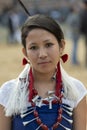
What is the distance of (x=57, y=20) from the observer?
2925 cm

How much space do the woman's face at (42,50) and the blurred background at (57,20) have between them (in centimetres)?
112

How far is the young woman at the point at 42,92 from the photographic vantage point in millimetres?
2840

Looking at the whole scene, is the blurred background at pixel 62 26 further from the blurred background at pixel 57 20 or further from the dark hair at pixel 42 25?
the dark hair at pixel 42 25

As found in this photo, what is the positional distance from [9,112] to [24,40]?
40cm

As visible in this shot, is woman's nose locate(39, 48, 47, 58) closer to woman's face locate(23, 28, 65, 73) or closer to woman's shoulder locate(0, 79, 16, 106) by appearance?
woman's face locate(23, 28, 65, 73)

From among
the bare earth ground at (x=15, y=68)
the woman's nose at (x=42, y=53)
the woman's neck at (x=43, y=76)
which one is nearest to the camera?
the woman's nose at (x=42, y=53)

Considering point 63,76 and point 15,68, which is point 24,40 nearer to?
point 63,76

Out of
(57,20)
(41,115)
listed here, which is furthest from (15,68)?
(57,20)

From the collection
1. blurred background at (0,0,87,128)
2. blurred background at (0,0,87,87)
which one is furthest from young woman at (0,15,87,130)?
blurred background at (0,0,87,87)

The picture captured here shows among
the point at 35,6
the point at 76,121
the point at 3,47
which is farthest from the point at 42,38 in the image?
the point at 35,6

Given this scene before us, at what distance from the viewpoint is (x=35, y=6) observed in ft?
112

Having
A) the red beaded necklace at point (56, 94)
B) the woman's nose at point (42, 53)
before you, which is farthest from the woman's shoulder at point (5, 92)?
the woman's nose at point (42, 53)

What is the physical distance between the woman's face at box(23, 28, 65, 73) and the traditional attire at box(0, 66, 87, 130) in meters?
0.16

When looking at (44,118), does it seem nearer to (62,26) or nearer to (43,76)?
(43,76)
